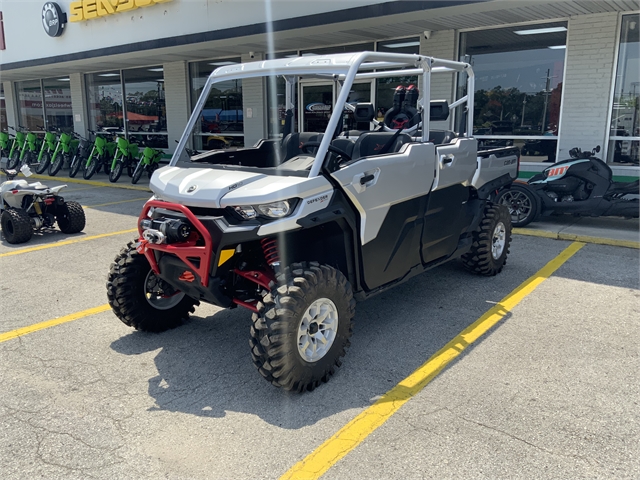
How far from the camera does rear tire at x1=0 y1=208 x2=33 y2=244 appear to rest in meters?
7.51

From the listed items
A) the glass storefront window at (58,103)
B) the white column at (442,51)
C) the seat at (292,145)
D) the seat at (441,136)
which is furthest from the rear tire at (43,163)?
the seat at (441,136)

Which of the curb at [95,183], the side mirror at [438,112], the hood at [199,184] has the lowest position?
the curb at [95,183]

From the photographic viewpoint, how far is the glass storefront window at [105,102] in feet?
59.8

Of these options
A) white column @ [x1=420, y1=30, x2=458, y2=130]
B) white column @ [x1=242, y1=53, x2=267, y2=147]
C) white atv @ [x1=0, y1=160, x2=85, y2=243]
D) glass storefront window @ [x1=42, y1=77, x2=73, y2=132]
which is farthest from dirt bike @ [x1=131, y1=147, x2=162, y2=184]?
glass storefront window @ [x1=42, y1=77, x2=73, y2=132]

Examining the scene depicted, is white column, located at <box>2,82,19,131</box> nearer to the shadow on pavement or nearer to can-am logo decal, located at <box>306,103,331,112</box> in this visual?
can-am logo decal, located at <box>306,103,331,112</box>

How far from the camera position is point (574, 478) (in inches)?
108

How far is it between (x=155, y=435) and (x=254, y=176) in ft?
5.86

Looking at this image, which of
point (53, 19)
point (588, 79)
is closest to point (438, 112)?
point (588, 79)

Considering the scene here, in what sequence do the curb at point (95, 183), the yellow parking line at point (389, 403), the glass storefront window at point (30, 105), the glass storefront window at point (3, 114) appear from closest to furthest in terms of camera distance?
the yellow parking line at point (389, 403)
the curb at point (95, 183)
the glass storefront window at point (30, 105)
the glass storefront window at point (3, 114)

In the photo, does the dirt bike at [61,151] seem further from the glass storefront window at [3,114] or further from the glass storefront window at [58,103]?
the glass storefront window at [3,114]

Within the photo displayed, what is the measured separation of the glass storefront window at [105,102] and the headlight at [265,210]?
645 inches

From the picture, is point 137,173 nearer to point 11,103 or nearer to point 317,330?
point 317,330

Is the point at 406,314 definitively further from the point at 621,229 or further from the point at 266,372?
the point at 621,229

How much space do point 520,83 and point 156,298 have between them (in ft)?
28.8
